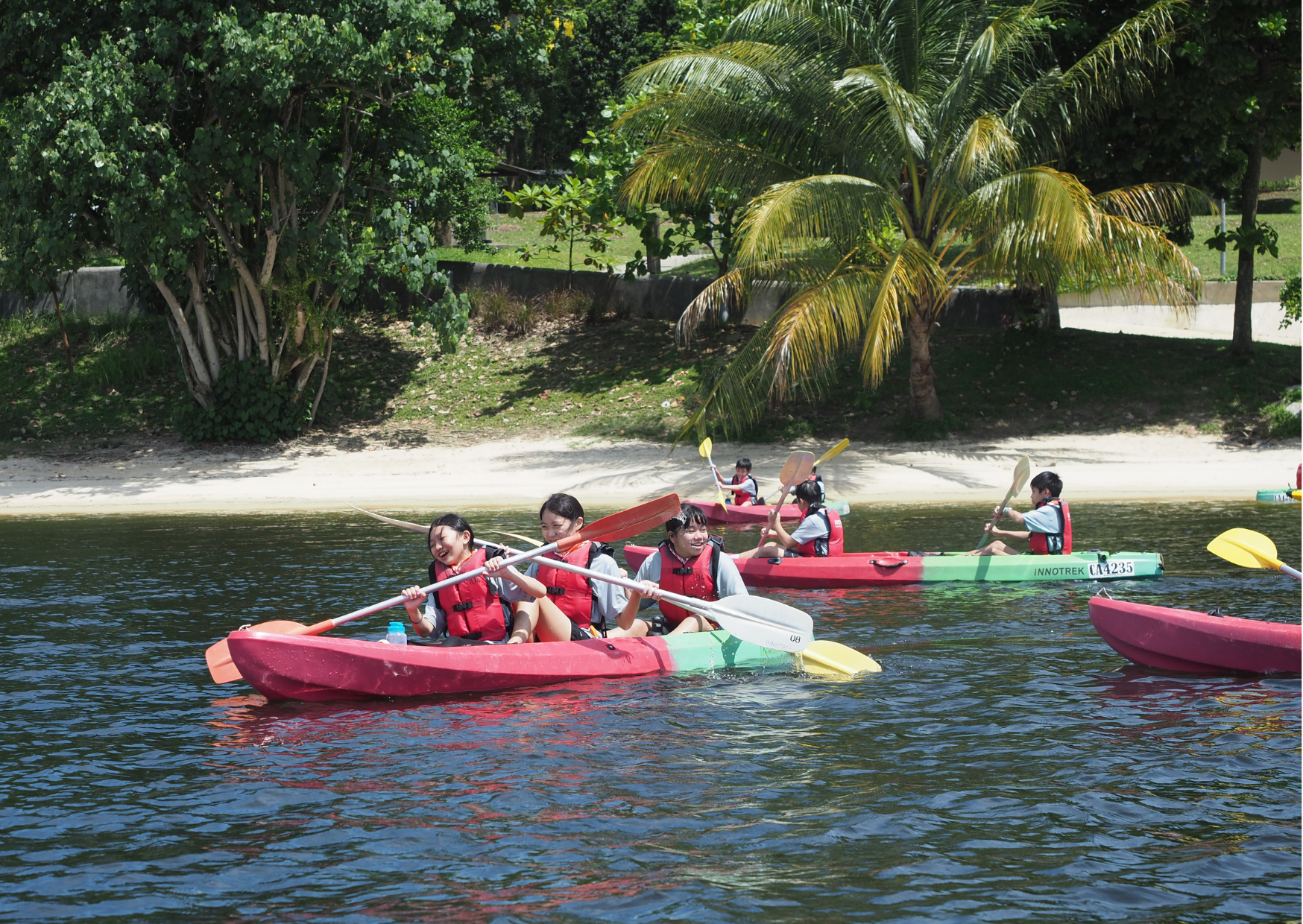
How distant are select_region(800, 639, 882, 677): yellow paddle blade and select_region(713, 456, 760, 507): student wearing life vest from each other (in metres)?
6.97

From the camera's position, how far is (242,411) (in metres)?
20.3

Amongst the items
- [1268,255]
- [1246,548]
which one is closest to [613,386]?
[1246,548]

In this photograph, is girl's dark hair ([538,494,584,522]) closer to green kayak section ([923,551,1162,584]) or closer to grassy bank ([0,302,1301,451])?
green kayak section ([923,551,1162,584])

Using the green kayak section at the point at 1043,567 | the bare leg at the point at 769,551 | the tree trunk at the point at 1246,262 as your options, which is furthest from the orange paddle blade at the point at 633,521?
the tree trunk at the point at 1246,262

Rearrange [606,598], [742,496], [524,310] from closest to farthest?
[606,598]
[742,496]
[524,310]

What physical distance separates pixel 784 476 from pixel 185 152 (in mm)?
11733

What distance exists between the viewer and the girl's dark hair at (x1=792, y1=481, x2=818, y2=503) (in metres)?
11.5

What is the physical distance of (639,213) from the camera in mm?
21594

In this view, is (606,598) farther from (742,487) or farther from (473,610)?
(742,487)

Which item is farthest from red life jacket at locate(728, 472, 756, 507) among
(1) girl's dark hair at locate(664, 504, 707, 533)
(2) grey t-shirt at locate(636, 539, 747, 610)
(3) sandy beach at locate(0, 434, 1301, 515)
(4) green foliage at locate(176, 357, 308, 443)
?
(4) green foliage at locate(176, 357, 308, 443)

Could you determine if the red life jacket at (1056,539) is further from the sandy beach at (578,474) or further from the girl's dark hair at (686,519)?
the sandy beach at (578,474)

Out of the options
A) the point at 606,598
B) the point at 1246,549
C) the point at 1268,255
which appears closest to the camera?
the point at 1246,549

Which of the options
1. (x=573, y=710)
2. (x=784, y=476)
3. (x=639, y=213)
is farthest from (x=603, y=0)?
(x=573, y=710)

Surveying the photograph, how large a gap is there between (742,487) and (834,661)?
7.17 m
